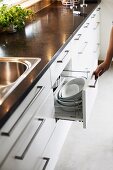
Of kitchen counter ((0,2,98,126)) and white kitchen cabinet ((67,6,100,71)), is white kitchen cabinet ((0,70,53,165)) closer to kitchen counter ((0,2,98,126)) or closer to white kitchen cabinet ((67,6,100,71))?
kitchen counter ((0,2,98,126))

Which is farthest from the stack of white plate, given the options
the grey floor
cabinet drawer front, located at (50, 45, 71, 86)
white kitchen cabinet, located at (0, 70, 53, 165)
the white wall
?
the white wall

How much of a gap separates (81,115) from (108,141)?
0.60 meters

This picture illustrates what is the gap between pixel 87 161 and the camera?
195cm

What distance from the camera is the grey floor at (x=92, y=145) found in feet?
6.30

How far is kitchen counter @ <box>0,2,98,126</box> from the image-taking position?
1112 mm

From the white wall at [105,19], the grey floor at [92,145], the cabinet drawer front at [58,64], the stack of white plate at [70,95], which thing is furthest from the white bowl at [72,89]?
the white wall at [105,19]

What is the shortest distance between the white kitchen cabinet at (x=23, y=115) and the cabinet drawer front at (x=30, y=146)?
0.04 metres

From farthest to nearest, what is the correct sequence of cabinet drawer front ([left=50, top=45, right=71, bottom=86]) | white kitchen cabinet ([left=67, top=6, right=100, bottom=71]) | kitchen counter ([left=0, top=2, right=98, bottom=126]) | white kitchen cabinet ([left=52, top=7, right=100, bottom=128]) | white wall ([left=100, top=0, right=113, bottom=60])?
→ white wall ([left=100, top=0, right=113, bottom=60]) < white kitchen cabinet ([left=67, top=6, right=100, bottom=71]) < white kitchen cabinet ([left=52, top=7, right=100, bottom=128]) < cabinet drawer front ([left=50, top=45, right=71, bottom=86]) < kitchen counter ([left=0, top=2, right=98, bottom=126])

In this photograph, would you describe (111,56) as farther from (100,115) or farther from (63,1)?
(63,1)

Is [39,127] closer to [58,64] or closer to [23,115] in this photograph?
[23,115]

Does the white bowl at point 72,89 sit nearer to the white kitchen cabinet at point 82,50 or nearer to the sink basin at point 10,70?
the white kitchen cabinet at point 82,50

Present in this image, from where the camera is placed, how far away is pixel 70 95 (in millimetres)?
1777

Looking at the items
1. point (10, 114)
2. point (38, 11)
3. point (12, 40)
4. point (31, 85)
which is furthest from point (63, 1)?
point (10, 114)

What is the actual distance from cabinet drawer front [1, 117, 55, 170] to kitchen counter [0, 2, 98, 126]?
0.19 metres
